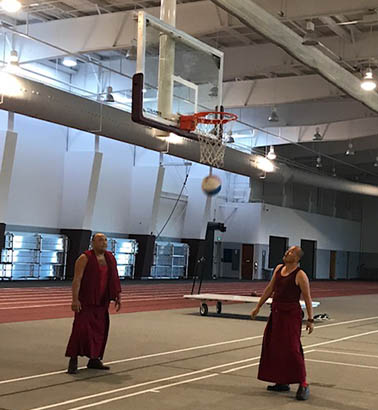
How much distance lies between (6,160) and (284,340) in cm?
1929

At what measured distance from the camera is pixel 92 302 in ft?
30.3

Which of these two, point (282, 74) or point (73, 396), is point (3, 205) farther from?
point (73, 396)

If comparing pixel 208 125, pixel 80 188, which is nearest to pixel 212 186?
pixel 208 125

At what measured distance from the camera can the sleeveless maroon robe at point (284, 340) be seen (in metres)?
8.27

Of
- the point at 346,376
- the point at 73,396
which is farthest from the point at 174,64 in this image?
the point at 73,396

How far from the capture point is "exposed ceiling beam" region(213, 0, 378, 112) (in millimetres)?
13906

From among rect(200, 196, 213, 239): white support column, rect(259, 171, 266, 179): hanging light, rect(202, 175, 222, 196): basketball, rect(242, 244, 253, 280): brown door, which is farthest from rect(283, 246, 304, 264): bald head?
rect(242, 244, 253, 280): brown door

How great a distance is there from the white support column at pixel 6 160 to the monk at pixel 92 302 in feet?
56.2

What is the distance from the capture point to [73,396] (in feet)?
25.1

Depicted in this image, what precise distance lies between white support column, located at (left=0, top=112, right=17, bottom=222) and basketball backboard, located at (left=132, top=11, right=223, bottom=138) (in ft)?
→ 42.0

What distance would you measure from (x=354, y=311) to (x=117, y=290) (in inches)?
565

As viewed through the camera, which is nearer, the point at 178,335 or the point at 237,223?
the point at 178,335

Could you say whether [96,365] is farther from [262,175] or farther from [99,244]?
[262,175]

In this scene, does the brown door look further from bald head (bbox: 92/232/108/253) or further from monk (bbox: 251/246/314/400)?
monk (bbox: 251/246/314/400)
